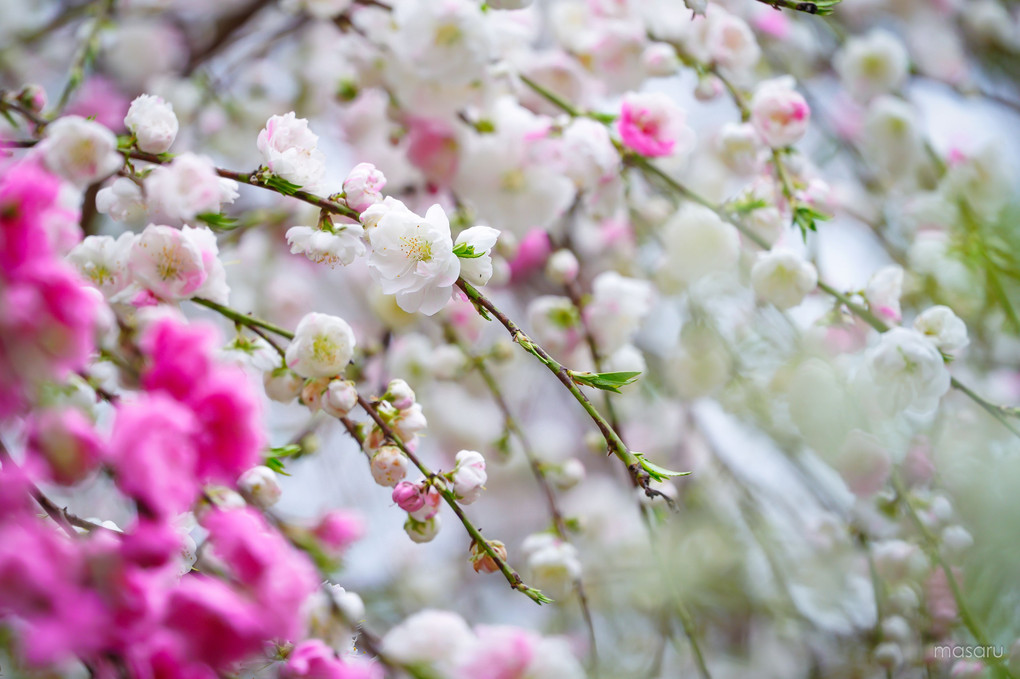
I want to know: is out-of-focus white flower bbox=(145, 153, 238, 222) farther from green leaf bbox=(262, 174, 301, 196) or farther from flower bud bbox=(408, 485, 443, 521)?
Answer: flower bud bbox=(408, 485, 443, 521)

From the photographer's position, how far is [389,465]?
467 mm

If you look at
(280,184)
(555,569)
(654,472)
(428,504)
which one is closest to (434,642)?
(555,569)

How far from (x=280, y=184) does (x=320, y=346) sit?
11 centimetres

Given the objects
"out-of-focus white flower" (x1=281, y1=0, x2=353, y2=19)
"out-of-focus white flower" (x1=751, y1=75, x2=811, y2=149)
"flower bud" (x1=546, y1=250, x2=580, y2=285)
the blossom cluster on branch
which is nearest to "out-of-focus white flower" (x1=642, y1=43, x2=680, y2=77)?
the blossom cluster on branch

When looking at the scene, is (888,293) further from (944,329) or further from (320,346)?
(320,346)

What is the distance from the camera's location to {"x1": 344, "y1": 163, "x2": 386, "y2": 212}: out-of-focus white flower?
454 mm

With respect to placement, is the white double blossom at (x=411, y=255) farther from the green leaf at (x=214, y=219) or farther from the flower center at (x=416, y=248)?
the green leaf at (x=214, y=219)

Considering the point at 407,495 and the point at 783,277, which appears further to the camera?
the point at 783,277

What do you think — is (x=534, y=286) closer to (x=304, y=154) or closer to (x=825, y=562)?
(x=825, y=562)

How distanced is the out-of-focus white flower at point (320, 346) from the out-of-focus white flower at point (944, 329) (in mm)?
466

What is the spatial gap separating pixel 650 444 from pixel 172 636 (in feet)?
3.36

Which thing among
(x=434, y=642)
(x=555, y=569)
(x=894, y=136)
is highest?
(x=894, y=136)

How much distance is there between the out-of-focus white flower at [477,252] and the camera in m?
0.46

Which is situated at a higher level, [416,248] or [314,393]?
[416,248]
